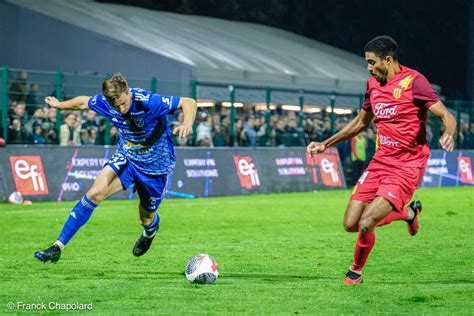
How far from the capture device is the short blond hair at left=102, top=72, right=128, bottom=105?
1057 centimetres

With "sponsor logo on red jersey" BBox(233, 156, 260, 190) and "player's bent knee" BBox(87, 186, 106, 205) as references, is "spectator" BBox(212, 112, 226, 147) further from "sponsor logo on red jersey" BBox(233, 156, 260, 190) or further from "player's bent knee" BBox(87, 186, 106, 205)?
"player's bent knee" BBox(87, 186, 106, 205)

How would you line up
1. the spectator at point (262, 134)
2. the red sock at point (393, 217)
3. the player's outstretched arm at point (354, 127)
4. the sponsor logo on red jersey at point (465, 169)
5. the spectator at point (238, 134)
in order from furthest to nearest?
the sponsor logo on red jersey at point (465, 169)
the spectator at point (262, 134)
the spectator at point (238, 134)
the player's outstretched arm at point (354, 127)
the red sock at point (393, 217)

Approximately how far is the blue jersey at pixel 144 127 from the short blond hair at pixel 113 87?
368mm

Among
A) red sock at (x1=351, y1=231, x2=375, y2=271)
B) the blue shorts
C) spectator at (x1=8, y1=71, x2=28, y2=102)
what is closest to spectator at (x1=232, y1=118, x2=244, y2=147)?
spectator at (x1=8, y1=71, x2=28, y2=102)

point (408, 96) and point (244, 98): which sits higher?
point (408, 96)

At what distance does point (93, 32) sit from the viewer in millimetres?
34719

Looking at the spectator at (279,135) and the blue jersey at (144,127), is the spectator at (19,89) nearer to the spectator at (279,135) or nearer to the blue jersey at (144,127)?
the spectator at (279,135)

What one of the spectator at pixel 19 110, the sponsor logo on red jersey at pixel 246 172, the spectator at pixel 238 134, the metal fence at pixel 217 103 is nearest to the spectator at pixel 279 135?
the metal fence at pixel 217 103

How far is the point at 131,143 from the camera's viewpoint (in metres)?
11.3

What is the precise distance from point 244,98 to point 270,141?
135 cm

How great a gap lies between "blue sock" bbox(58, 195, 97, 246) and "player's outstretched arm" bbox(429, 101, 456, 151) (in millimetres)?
3554

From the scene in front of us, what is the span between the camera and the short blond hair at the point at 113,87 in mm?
10570

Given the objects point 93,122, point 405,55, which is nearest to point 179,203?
point 93,122

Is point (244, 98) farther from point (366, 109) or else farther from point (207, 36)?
point (366, 109)
